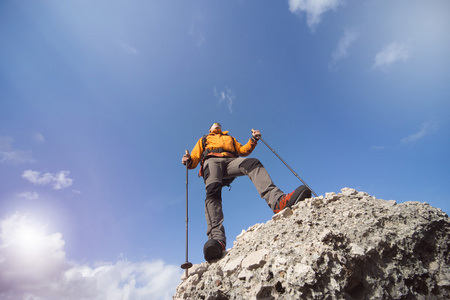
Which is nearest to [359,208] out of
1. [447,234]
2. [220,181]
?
[447,234]

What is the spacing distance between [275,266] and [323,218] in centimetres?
117

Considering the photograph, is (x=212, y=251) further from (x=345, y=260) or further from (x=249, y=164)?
(x=249, y=164)

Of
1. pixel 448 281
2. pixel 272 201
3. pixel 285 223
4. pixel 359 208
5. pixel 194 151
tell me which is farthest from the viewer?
Result: pixel 194 151

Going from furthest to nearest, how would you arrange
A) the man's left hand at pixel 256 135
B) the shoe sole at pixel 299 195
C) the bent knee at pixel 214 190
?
the man's left hand at pixel 256 135, the bent knee at pixel 214 190, the shoe sole at pixel 299 195

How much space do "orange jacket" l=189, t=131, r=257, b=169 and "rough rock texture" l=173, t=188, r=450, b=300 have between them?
3.36 m

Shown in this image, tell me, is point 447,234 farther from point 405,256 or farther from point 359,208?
point 359,208

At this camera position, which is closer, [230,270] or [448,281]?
[448,281]

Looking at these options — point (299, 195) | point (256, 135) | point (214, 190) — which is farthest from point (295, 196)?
point (256, 135)

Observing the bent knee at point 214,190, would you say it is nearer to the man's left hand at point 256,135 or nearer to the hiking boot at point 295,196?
the hiking boot at point 295,196

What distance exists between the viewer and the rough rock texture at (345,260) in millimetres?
2123

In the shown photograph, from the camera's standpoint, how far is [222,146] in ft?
20.2

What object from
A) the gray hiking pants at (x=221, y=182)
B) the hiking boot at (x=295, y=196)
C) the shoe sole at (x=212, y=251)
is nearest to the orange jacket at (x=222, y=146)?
the gray hiking pants at (x=221, y=182)

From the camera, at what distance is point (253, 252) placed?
2799 mm

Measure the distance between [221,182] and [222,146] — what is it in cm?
133
